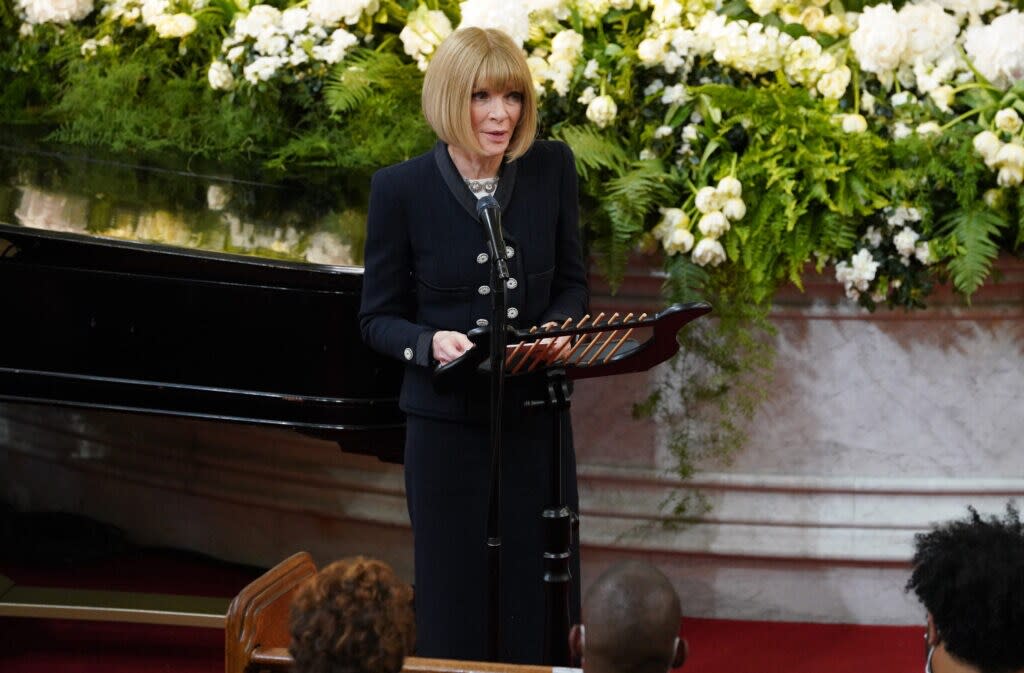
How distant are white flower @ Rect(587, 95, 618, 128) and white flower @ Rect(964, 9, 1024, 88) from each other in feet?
3.53

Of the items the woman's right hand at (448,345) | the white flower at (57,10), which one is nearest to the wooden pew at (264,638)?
the woman's right hand at (448,345)

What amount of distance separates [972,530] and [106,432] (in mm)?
3964

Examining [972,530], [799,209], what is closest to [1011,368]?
[799,209]

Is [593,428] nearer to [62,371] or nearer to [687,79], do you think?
[687,79]

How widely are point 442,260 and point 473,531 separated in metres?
0.61

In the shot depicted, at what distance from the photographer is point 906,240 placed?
4176 millimetres

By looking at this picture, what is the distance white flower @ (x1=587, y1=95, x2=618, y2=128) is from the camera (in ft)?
14.4

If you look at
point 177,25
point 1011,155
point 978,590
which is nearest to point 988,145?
point 1011,155

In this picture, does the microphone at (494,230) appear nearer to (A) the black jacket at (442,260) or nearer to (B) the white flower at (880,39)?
(A) the black jacket at (442,260)

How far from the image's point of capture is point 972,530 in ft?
7.31

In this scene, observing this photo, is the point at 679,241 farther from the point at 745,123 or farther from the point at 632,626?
the point at 632,626

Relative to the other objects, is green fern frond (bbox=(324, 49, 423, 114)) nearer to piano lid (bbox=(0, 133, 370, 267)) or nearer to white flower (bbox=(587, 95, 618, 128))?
piano lid (bbox=(0, 133, 370, 267))

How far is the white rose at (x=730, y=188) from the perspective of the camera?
421cm

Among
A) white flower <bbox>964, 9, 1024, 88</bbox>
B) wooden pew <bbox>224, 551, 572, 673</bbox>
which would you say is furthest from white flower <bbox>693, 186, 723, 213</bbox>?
wooden pew <bbox>224, 551, 572, 673</bbox>
